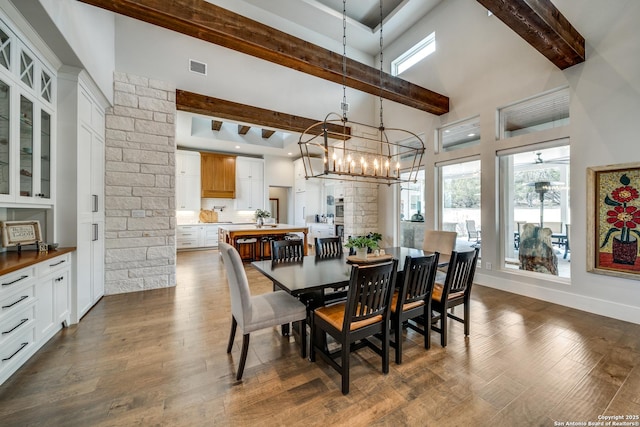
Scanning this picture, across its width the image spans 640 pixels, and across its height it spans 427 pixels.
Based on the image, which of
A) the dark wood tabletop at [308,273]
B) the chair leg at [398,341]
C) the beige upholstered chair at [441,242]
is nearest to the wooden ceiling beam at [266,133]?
the beige upholstered chair at [441,242]

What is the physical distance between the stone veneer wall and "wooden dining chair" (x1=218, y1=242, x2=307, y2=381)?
8.37ft

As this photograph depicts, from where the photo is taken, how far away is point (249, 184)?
A: 910 cm

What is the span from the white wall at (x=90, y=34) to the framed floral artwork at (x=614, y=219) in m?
5.73

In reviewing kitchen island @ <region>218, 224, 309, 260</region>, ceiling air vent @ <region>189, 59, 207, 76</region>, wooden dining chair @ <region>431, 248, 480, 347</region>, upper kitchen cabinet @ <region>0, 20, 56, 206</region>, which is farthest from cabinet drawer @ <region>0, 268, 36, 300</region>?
kitchen island @ <region>218, 224, 309, 260</region>

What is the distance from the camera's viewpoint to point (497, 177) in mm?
4074

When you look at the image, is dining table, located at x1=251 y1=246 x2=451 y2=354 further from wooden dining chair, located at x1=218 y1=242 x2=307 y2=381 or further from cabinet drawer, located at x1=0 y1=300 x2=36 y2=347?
cabinet drawer, located at x1=0 y1=300 x2=36 y2=347

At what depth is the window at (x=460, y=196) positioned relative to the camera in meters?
4.48

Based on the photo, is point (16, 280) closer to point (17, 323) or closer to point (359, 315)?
point (17, 323)

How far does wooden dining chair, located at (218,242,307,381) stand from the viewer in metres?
1.91

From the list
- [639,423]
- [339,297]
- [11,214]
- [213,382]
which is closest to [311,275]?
[339,297]

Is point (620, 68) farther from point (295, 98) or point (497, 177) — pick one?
point (295, 98)

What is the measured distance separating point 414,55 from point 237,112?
153 inches

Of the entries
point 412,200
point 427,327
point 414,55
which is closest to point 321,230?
point 412,200

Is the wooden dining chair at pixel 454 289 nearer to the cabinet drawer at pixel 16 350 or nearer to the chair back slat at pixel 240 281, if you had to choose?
the chair back slat at pixel 240 281
